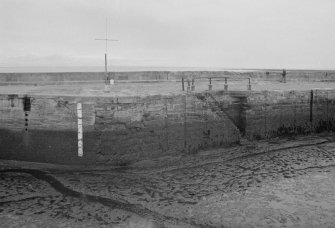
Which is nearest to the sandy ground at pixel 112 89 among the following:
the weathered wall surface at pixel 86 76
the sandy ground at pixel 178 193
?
the weathered wall surface at pixel 86 76

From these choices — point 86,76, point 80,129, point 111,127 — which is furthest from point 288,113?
point 86,76

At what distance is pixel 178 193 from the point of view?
21.7ft

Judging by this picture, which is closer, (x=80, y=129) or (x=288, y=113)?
(x=80, y=129)

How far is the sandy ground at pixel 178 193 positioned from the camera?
5.50 meters

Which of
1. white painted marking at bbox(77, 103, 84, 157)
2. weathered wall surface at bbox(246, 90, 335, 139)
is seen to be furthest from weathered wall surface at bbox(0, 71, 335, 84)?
white painted marking at bbox(77, 103, 84, 157)

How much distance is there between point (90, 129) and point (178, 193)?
117 inches

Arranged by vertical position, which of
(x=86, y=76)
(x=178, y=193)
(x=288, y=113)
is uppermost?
(x=86, y=76)

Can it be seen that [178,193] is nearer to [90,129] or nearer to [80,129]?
[90,129]

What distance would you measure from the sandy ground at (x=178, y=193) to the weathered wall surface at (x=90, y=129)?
336mm

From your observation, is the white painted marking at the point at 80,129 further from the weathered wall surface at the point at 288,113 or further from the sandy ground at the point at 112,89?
the weathered wall surface at the point at 288,113

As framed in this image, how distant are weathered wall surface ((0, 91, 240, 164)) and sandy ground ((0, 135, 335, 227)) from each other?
34cm

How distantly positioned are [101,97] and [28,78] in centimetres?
992

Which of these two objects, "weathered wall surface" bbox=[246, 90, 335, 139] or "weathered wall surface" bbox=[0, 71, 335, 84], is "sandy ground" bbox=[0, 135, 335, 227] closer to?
"weathered wall surface" bbox=[246, 90, 335, 139]

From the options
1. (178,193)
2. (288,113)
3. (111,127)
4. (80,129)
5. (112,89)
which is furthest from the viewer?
(112,89)
